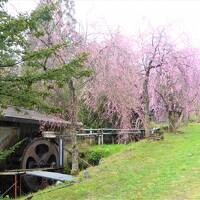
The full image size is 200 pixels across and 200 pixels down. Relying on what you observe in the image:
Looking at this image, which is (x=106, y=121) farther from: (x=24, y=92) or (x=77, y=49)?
(x=24, y=92)

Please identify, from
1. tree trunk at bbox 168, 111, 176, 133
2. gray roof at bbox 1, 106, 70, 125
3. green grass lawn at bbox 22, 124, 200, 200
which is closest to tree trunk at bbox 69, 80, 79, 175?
green grass lawn at bbox 22, 124, 200, 200

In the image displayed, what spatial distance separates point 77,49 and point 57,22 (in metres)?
1.21

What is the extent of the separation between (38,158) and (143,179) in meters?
9.71

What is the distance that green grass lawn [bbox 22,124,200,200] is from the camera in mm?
9617

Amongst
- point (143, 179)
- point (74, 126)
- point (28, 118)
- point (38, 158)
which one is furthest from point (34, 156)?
point (143, 179)

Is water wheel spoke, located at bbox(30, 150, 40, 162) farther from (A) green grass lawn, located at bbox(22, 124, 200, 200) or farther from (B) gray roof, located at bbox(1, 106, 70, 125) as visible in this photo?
(A) green grass lawn, located at bbox(22, 124, 200, 200)

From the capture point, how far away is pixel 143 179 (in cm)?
1134

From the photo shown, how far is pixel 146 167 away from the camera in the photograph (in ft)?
44.1

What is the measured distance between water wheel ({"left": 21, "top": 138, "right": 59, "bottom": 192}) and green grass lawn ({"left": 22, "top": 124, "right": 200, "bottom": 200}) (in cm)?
436

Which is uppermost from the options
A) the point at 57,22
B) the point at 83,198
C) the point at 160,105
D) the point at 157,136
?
the point at 57,22

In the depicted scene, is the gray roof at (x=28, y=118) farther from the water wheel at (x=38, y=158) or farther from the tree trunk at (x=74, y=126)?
the water wheel at (x=38, y=158)

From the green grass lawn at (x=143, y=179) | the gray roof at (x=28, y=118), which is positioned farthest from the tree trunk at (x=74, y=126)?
the gray roof at (x=28, y=118)

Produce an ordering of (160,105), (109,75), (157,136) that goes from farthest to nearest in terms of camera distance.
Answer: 1. (160,105)
2. (157,136)
3. (109,75)

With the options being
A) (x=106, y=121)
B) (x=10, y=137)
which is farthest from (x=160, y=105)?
(x=10, y=137)
